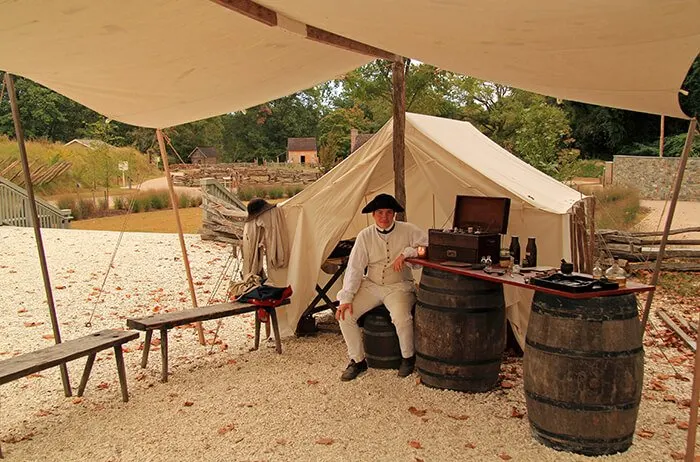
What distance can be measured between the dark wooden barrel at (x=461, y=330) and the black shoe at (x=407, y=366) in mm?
315

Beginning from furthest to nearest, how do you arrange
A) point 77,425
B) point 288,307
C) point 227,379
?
point 288,307, point 227,379, point 77,425

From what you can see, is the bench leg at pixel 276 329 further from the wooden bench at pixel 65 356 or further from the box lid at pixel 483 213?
the box lid at pixel 483 213

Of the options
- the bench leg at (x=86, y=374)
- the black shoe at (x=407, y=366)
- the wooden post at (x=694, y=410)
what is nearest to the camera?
the wooden post at (x=694, y=410)

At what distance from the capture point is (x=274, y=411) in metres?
3.76

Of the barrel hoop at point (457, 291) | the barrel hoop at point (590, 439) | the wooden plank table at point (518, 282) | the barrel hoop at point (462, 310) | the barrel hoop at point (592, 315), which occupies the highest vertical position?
the wooden plank table at point (518, 282)

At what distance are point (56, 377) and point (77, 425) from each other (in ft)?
3.51

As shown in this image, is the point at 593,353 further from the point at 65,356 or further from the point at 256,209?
the point at 256,209

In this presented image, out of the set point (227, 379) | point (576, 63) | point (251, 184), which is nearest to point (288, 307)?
point (227, 379)

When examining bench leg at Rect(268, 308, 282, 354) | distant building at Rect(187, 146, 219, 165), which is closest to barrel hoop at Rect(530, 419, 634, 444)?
bench leg at Rect(268, 308, 282, 354)

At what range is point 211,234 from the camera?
442 inches

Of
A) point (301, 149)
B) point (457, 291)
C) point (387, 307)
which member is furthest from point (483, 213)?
point (301, 149)

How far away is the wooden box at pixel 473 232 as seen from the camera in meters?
3.97

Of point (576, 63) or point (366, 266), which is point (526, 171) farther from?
point (576, 63)

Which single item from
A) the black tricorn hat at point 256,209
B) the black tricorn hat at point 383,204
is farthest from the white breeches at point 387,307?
the black tricorn hat at point 256,209
